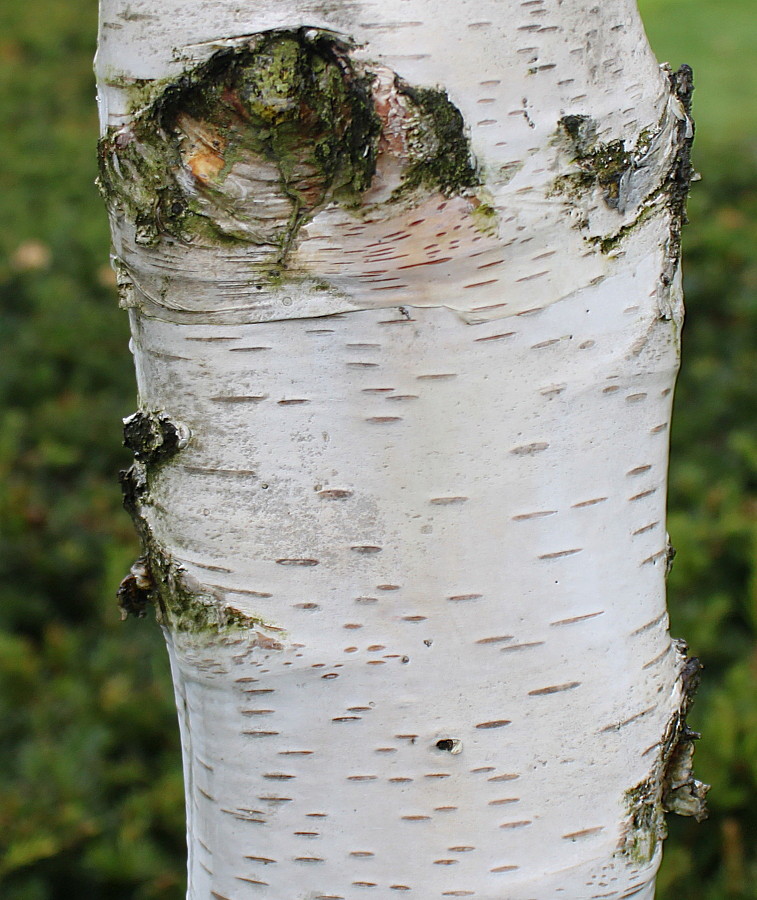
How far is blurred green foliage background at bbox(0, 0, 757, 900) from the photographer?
2.07 metres

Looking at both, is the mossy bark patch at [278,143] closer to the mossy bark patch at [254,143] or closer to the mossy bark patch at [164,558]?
the mossy bark patch at [254,143]

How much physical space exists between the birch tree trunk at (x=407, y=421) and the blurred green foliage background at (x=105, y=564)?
1.17 metres

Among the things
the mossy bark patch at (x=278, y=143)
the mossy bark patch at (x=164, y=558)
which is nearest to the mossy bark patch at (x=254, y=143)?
the mossy bark patch at (x=278, y=143)

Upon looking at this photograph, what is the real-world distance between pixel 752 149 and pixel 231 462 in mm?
5213

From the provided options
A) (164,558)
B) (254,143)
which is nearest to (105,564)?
(164,558)

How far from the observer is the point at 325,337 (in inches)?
33.0

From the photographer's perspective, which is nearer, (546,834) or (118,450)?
(546,834)

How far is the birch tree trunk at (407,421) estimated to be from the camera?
788mm

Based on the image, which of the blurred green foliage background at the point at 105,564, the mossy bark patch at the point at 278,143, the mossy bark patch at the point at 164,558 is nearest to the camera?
the mossy bark patch at the point at 278,143

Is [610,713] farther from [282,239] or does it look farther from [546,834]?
[282,239]

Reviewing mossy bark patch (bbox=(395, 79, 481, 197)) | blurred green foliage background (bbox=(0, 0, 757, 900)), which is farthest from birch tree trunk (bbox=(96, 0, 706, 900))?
blurred green foliage background (bbox=(0, 0, 757, 900))

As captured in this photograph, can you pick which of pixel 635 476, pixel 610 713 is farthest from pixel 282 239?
pixel 610 713

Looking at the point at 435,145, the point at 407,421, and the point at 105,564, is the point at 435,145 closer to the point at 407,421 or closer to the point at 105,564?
the point at 407,421

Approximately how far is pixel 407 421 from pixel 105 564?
79.9 inches
